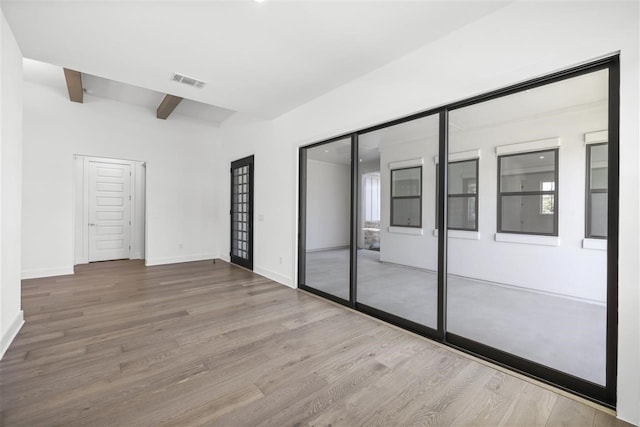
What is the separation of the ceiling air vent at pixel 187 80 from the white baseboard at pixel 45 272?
13.9 feet

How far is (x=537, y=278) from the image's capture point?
4.19 meters

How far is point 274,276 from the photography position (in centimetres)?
483

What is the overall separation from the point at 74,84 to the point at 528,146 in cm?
712

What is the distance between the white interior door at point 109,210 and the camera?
21.1 ft

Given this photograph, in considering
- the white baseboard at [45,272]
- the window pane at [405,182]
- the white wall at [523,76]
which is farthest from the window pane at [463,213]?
the white baseboard at [45,272]

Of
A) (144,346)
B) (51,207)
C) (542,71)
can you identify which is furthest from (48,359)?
(542,71)

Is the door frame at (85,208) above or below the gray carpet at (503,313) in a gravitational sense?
above

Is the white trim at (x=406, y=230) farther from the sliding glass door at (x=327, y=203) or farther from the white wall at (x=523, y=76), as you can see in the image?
the white wall at (x=523, y=76)

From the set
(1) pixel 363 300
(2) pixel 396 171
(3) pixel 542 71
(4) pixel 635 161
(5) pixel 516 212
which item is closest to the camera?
(4) pixel 635 161

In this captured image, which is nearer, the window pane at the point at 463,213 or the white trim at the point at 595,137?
the white trim at the point at 595,137

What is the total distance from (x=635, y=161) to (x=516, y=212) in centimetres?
329

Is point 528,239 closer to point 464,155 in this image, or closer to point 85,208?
point 464,155

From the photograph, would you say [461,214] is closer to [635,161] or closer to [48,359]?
[635,161]

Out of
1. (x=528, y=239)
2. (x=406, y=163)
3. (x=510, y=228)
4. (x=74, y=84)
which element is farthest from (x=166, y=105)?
(x=528, y=239)
